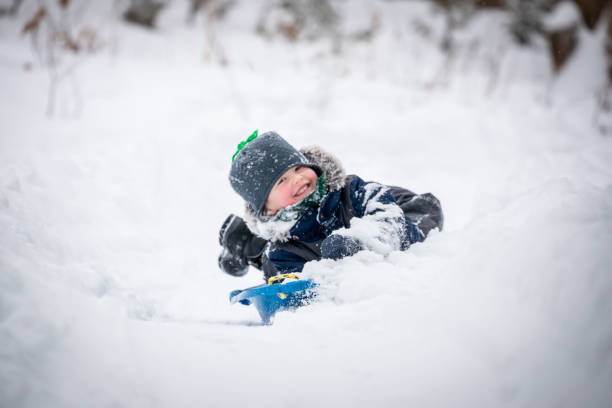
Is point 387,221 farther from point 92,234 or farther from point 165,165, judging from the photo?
point 165,165

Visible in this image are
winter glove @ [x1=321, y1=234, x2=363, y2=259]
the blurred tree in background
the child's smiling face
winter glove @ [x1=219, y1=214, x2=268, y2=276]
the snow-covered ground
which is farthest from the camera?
the blurred tree in background

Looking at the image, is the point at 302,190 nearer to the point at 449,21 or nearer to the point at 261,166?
the point at 261,166

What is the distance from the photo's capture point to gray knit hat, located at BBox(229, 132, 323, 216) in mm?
1535

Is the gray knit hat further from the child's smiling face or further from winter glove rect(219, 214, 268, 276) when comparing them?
winter glove rect(219, 214, 268, 276)

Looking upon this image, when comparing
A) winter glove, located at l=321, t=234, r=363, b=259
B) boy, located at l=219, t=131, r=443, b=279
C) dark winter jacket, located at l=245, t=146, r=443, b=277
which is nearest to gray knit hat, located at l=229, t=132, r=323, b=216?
boy, located at l=219, t=131, r=443, b=279

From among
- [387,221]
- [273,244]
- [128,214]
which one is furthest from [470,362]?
[128,214]

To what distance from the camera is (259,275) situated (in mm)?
2045

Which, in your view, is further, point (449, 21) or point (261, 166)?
point (449, 21)

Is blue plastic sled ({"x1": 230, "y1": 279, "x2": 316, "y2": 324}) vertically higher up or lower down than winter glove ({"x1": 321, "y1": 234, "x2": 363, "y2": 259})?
lower down

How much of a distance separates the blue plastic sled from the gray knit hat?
0.50 meters

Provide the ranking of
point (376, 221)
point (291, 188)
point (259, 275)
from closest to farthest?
point (376, 221) → point (291, 188) → point (259, 275)

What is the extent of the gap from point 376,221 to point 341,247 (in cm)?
20

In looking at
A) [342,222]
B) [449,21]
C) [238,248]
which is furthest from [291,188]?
[449,21]

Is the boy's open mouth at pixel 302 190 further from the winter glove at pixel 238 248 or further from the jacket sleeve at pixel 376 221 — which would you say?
the winter glove at pixel 238 248
